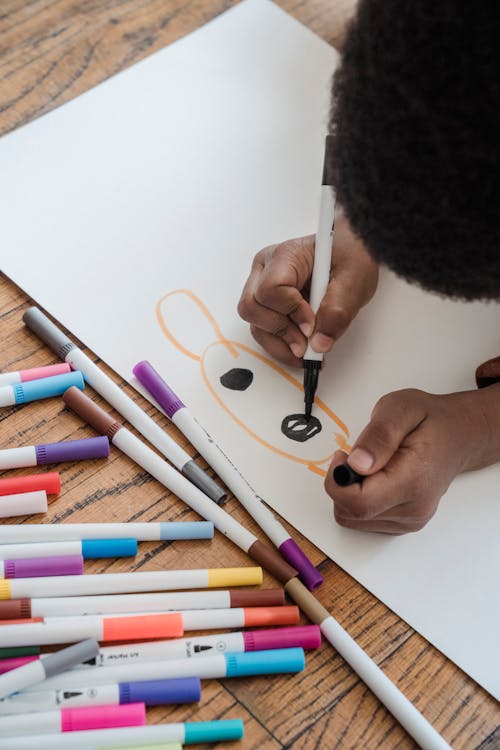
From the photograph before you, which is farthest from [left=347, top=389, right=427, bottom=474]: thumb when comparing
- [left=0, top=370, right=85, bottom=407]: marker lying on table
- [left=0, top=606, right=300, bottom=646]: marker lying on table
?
[left=0, top=370, right=85, bottom=407]: marker lying on table

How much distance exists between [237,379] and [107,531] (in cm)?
16

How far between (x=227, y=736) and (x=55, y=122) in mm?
568

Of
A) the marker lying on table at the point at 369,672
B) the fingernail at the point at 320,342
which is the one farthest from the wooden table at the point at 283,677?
the fingernail at the point at 320,342

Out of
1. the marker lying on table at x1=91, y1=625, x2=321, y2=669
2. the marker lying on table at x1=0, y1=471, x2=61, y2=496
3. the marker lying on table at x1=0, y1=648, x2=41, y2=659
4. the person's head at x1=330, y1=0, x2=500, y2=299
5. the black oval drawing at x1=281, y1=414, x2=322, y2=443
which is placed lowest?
the black oval drawing at x1=281, y1=414, x2=322, y2=443

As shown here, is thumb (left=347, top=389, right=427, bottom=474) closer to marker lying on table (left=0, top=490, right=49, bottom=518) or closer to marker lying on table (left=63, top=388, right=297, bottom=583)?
marker lying on table (left=63, top=388, right=297, bottom=583)

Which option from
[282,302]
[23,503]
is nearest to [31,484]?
[23,503]

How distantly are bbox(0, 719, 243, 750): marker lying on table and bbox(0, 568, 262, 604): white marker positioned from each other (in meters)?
0.09

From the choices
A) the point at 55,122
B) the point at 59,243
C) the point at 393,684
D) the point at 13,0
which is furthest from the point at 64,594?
the point at 13,0

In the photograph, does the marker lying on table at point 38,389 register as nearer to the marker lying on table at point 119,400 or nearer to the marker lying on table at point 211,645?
the marker lying on table at point 119,400

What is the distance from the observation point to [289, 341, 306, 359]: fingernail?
0.69m

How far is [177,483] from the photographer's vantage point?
631 mm

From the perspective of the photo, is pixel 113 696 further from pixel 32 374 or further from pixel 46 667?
pixel 32 374

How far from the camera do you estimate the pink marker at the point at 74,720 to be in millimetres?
510

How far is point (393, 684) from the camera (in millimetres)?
560
